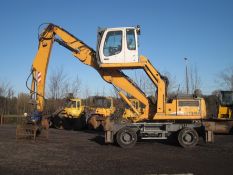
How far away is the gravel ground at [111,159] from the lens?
10.8 meters

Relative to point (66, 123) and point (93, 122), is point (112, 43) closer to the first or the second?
point (93, 122)

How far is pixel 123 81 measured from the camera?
58.4 ft

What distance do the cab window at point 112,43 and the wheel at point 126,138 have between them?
143 inches

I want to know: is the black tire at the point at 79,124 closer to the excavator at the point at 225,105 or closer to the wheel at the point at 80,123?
the wheel at the point at 80,123

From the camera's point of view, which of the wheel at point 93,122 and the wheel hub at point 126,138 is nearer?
the wheel hub at point 126,138

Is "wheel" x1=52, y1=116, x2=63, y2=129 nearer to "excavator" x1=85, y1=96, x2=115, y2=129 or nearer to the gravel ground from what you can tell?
"excavator" x1=85, y1=96, x2=115, y2=129

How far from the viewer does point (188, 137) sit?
16859 millimetres

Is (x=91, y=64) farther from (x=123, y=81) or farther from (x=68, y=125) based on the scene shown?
(x=68, y=125)

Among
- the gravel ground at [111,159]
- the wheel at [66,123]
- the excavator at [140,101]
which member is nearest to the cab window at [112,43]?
the excavator at [140,101]

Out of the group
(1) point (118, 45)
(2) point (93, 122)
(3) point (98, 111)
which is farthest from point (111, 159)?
(3) point (98, 111)

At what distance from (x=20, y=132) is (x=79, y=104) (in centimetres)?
1110

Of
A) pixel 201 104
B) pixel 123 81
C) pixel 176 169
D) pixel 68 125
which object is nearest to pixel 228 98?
pixel 201 104

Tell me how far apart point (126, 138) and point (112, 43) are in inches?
175

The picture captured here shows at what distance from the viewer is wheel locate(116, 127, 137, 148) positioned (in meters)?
16.6
